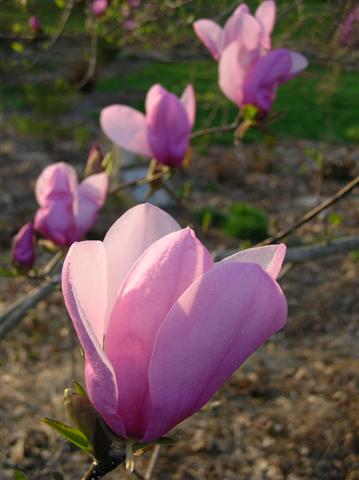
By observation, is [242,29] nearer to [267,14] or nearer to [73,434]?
[267,14]

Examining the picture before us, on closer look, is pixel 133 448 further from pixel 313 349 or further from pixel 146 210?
pixel 313 349

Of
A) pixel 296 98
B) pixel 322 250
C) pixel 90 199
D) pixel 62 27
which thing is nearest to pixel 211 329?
pixel 90 199

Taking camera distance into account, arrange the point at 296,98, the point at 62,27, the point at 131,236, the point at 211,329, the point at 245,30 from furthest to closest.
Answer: the point at 296,98 < the point at 62,27 < the point at 245,30 < the point at 131,236 < the point at 211,329

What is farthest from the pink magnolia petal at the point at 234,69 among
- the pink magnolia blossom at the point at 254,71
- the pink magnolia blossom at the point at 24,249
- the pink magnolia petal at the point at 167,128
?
the pink magnolia blossom at the point at 24,249

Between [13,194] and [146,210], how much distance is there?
5.86 metres

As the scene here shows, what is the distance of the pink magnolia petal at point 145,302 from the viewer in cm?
62

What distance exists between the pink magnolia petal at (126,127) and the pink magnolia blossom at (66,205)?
4.1 inches

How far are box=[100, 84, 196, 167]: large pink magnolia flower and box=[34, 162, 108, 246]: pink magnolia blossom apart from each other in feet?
0.40

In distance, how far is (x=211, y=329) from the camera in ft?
1.96

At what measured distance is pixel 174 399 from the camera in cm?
63

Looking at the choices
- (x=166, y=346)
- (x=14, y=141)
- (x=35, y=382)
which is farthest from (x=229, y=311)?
(x=14, y=141)

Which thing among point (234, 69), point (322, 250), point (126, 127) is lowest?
point (322, 250)

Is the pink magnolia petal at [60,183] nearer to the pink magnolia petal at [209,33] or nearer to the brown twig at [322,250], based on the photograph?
the pink magnolia petal at [209,33]

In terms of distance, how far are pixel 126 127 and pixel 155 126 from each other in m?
0.06
